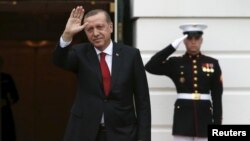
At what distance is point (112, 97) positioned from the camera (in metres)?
4.08

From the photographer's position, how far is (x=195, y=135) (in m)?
5.29

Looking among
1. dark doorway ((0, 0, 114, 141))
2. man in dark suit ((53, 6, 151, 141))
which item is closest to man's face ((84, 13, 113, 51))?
man in dark suit ((53, 6, 151, 141))

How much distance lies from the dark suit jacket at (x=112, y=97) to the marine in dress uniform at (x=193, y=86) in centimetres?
120

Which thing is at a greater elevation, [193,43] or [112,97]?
[193,43]

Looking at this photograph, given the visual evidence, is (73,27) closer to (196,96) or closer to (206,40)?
(196,96)

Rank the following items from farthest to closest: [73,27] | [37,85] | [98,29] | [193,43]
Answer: [37,85], [193,43], [98,29], [73,27]

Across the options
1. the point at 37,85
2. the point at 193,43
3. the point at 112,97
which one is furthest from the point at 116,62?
the point at 37,85

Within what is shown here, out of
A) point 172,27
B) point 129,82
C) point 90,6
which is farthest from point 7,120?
point 129,82

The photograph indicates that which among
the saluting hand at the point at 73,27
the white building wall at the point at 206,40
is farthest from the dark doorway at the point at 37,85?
the saluting hand at the point at 73,27

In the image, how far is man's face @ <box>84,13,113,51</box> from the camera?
160 inches

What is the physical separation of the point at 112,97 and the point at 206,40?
90.1 inches

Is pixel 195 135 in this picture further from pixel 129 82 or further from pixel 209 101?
pixel 129 82

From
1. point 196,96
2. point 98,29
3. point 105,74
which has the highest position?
point 98,29

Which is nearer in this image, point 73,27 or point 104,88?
point 73,27
